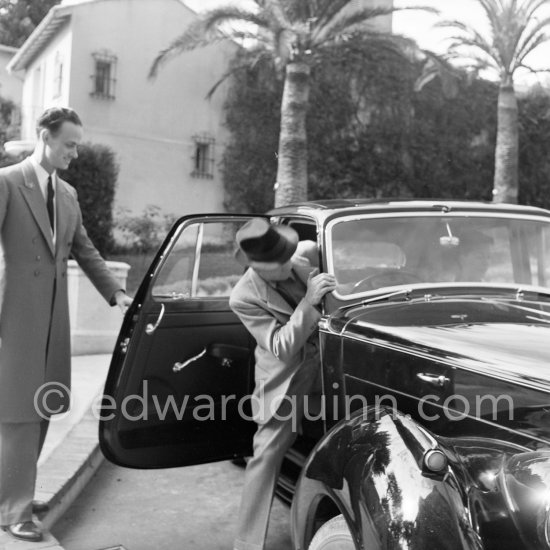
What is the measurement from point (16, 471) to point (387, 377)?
5.70 ft

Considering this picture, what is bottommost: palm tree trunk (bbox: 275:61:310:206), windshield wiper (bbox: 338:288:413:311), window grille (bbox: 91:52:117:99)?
windshield wiper (bbox: 338:288:413:311)

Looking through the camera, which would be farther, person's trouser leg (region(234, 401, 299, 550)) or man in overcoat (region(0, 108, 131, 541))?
man in overcoat (region(0, 108, 131, 541))

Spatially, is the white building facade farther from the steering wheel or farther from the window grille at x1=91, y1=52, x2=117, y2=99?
the steering wheel

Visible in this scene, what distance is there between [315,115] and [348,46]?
3.94 meters

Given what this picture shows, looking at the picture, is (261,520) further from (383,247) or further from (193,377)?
(383,247)

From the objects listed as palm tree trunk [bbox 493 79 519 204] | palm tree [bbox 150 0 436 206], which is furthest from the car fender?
palm tree trunk [bbox 493 79 519 204]

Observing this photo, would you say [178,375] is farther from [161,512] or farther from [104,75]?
[104,75]

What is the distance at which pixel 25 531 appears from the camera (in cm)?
337

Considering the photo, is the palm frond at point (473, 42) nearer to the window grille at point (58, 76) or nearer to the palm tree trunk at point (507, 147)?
the palm tree trunk at point (507, 147)

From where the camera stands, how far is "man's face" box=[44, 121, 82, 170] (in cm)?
343

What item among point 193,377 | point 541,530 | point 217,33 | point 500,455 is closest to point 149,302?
point 193,377

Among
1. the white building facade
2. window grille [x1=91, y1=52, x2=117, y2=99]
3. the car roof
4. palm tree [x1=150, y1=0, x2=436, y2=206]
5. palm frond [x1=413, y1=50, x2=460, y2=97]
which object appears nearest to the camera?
the car roof

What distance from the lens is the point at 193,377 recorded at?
382cm

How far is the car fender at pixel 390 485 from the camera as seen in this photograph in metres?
2.05
